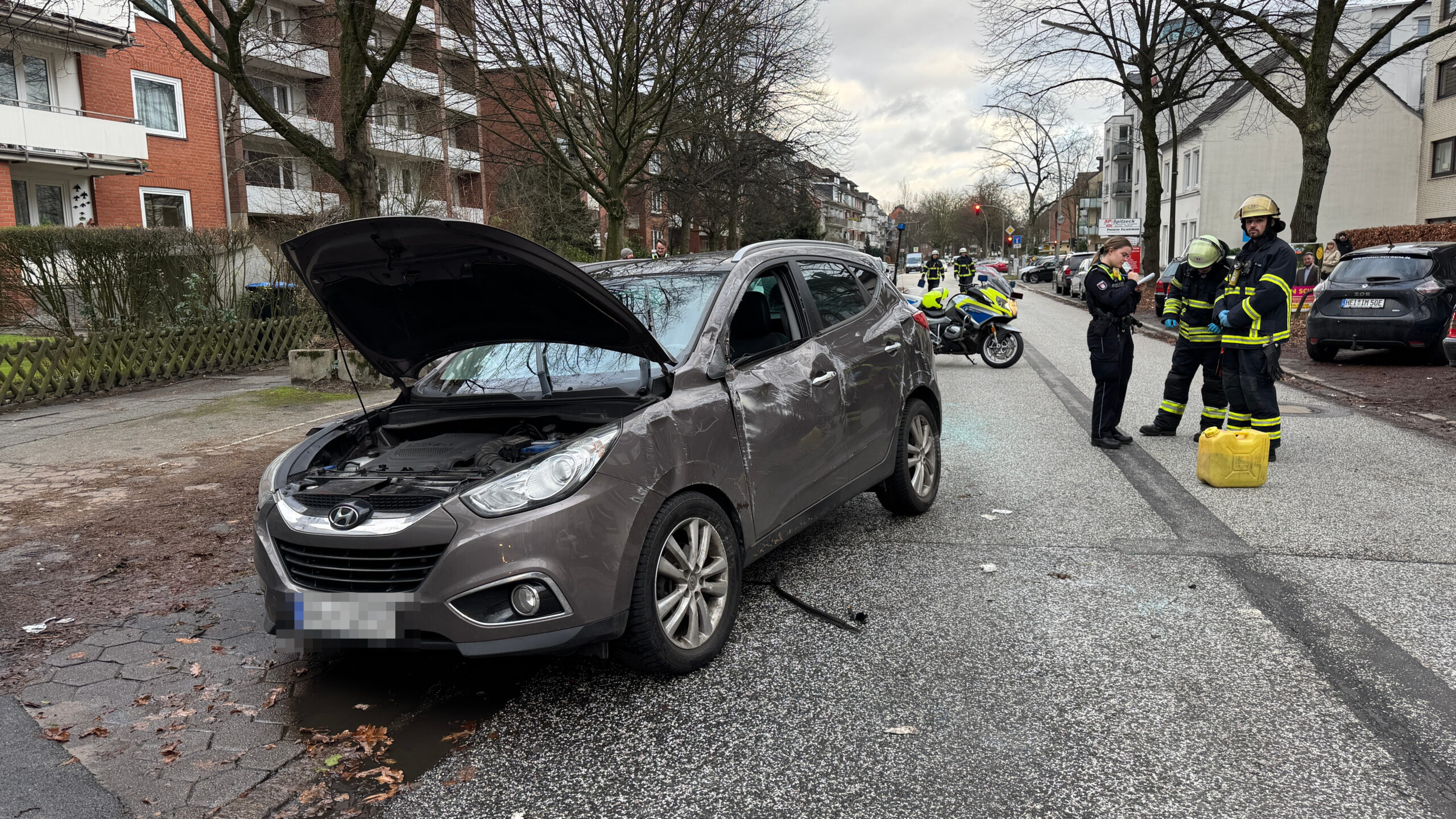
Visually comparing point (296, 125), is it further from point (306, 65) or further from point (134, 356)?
point (134, 356)

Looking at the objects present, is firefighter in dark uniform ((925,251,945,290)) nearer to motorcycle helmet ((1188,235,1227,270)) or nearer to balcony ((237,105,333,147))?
motorcycle helmet ((1188,235,1227,270))

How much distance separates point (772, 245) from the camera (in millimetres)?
4992

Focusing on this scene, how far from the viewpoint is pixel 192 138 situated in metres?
28.3

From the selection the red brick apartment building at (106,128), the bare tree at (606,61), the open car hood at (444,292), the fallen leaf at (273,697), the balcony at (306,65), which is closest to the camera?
the open car hood at (444,292)

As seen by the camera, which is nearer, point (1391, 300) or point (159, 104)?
point (1391, 300)

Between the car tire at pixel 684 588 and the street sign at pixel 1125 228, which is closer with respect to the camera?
the car tire at pixel 684 588

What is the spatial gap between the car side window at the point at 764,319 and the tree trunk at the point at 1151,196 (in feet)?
86.7

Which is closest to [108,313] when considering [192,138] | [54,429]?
[54,429]

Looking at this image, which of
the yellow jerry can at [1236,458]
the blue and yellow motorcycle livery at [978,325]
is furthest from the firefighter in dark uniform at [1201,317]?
the blue and yellow motorcycle livery at [978,325]

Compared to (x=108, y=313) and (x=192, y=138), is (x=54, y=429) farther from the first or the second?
(x=192, y=138)

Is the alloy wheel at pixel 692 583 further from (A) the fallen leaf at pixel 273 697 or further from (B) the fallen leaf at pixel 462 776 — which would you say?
(A) the fallen leaf at pixel 273 697

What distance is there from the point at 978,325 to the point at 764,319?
10.1 m

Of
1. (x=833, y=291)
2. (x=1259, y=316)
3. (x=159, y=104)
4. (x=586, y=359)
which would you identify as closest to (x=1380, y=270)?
(x=1259, y=316)

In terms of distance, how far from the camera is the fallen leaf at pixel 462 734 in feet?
10.7
